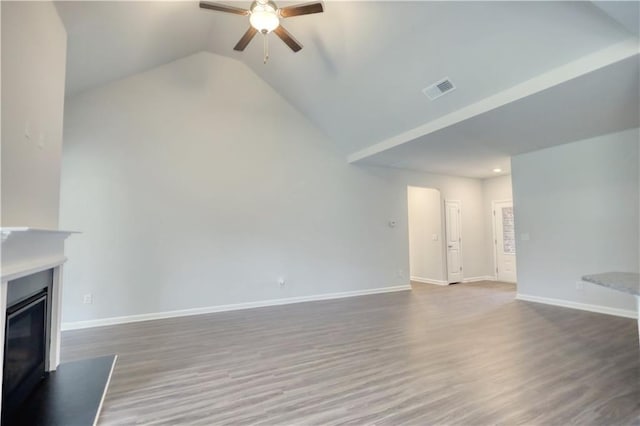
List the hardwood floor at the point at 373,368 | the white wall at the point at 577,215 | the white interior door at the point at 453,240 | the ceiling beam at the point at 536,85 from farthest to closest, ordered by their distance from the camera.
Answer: the white interior door at the point at 453,240 → the white wall at the point at 577,215 → the ceiling beam at the point at 536,85 → the hardwood floor at the point at 373,368

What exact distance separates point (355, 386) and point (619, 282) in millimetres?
1899

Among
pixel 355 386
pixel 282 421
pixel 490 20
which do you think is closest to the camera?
pixel 282 421

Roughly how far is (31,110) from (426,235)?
7461mm

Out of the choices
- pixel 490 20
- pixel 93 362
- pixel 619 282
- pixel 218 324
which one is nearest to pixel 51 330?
pixel 93 362

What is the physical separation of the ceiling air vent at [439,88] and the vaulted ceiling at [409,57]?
0.22 ft

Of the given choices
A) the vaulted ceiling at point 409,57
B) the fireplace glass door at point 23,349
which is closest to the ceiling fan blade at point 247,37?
the vaulted ceiling at point 409,57

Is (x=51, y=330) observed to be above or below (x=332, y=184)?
below

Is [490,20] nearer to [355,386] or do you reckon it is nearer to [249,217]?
[355,386]

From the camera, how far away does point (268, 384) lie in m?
2.47

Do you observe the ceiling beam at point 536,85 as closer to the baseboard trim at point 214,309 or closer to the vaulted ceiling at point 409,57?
the vaulted ceiling at point 409,57

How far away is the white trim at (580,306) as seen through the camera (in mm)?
4321

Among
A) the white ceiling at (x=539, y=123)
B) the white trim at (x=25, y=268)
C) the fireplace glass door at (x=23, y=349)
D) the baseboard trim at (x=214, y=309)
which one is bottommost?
the baseboard trim at (x=214, y=309)

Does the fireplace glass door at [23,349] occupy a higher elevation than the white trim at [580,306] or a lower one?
higher

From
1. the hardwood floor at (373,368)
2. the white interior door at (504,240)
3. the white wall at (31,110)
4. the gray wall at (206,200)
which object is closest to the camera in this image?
the white wall at (31,110)
